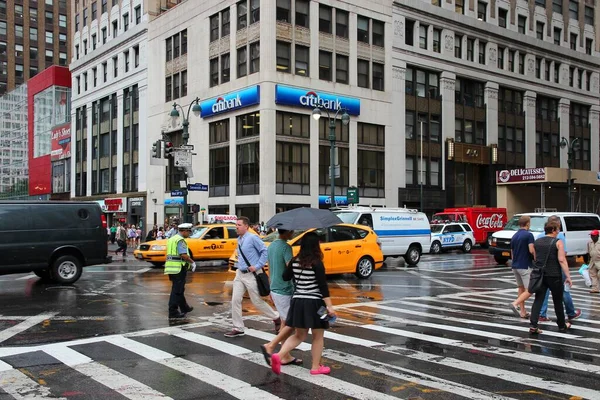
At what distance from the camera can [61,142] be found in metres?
65.9

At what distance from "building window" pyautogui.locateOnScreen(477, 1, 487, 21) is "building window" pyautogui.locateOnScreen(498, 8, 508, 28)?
7.15ft

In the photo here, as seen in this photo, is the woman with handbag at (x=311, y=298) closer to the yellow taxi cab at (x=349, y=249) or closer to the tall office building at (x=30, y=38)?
the yellow taxi cab at (x=349, y=249)

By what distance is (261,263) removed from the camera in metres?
8.90

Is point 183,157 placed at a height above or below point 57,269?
above

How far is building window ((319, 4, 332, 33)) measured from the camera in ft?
134

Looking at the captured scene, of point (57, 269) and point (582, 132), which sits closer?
point (57, 269)

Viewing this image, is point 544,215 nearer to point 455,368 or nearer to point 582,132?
point 455,368

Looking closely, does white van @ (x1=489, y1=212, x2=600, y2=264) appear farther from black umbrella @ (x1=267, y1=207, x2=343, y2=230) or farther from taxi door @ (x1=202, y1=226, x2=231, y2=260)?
black umbrella @ (x1=267, y1=207, x2=343, y2=230)

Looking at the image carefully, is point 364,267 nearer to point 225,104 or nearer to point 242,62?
point 225,104

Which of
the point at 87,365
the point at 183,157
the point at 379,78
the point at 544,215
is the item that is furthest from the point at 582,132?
the point at 87,365

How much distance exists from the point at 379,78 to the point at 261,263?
37.4m

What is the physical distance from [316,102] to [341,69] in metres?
4.11

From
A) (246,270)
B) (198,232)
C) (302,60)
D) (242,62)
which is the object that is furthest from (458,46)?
(246,270)

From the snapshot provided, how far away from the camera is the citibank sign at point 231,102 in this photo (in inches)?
Answer: 1505
